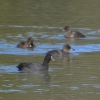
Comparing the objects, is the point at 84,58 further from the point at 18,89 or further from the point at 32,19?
the point at 32,19

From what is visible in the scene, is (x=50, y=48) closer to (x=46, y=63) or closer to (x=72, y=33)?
(x=72, y=33)

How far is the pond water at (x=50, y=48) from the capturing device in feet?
47.5

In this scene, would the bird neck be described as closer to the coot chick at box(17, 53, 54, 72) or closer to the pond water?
the coot chick at box(17, 53, 54, 72)

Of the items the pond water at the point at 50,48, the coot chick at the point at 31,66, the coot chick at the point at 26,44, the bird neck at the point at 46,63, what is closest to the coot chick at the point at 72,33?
the pond water at the point at 50,48

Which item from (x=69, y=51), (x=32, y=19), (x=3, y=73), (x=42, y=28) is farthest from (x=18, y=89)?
(x=32, y=19)

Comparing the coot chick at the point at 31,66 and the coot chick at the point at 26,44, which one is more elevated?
the coot chick at the point at 26,44

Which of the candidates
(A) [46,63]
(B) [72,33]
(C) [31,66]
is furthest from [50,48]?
(C) [31,66]

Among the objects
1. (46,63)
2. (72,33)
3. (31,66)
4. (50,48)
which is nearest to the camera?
(31,66)

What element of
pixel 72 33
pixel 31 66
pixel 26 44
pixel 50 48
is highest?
pixel 72 33

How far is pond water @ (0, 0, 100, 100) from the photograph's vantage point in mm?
14484

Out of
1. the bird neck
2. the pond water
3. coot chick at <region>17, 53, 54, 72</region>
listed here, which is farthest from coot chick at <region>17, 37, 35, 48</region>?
coot chick at <region>17, 53, 54, 72</region>

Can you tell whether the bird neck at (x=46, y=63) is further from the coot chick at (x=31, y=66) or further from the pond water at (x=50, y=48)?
the pond water at (x=50, y=48)

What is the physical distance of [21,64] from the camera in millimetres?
17141

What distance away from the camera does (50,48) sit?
69.3ft
